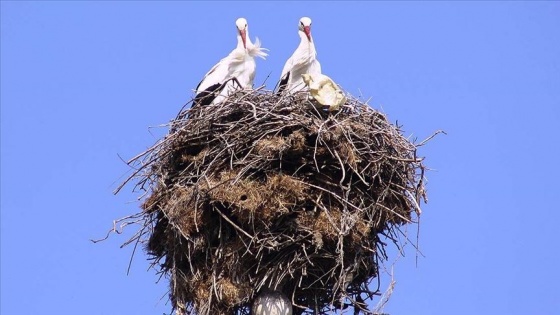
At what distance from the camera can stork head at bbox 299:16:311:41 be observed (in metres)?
12.0

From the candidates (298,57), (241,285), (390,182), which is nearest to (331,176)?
(390,182)

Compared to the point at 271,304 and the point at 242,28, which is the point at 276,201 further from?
the point at 242,28

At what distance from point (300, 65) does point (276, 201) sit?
2.50 m

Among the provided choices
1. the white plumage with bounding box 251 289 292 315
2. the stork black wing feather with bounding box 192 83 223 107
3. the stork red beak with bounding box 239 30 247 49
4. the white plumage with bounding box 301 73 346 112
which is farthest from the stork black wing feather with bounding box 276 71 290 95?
the white plumage with bounding box 251 289 292 315

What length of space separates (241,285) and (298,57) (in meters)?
3.01

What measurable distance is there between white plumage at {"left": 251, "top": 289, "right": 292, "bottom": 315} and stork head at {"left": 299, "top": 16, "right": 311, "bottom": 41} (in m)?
3.34

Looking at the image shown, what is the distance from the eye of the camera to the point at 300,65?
1160cm

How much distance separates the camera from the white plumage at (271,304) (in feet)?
29.9

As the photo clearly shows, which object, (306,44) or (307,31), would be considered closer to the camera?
(306,44)

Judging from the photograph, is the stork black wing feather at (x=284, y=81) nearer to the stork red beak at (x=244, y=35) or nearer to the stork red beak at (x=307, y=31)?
the stork red beak at (x=307, y=31)

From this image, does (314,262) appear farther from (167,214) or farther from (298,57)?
(298,57)

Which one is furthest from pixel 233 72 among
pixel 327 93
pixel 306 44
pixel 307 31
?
pixel 327 93

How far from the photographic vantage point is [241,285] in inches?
365

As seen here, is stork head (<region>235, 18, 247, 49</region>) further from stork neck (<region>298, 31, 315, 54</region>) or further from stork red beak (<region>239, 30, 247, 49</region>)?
stork neck (<region>298, 31, 315, 54</region>)
